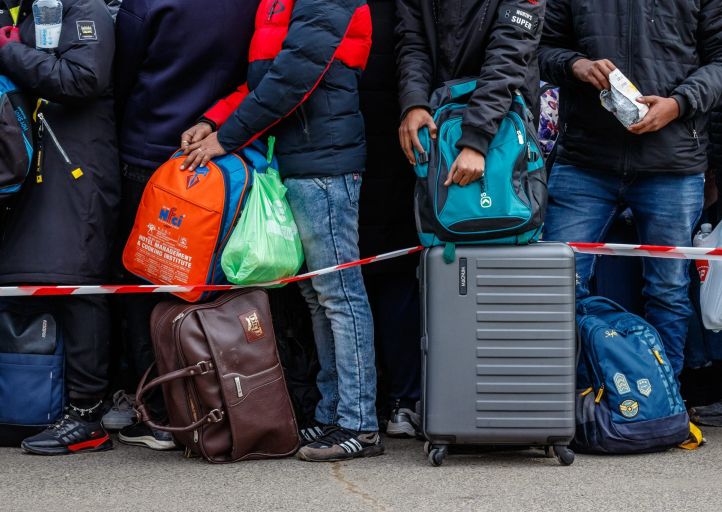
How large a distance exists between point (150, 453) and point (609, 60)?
95.1 inches

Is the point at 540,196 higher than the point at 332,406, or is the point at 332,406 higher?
the point at 540,196

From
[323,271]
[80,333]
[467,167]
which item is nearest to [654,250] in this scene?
[467,167]

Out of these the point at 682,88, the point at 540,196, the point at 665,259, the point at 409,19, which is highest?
the point at 409,19

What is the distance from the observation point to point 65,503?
145 inches

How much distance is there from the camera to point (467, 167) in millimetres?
3928

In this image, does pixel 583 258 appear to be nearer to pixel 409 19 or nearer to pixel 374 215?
pixel 374 215

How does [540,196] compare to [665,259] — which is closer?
[540,196]

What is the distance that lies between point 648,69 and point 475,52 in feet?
2.48

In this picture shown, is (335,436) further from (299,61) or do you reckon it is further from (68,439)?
(299,61)

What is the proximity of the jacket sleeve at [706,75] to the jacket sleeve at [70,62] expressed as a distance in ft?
7.38

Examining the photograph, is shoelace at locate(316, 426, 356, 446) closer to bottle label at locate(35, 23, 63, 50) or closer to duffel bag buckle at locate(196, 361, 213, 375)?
duffel bag buckle at locate(196, 361, 213, 375)

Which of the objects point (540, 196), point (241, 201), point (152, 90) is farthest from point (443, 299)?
point (152, 90)

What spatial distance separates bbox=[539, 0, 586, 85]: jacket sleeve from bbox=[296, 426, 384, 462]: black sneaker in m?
Result: 1.64

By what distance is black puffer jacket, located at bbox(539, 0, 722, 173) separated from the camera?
14.4 ft
